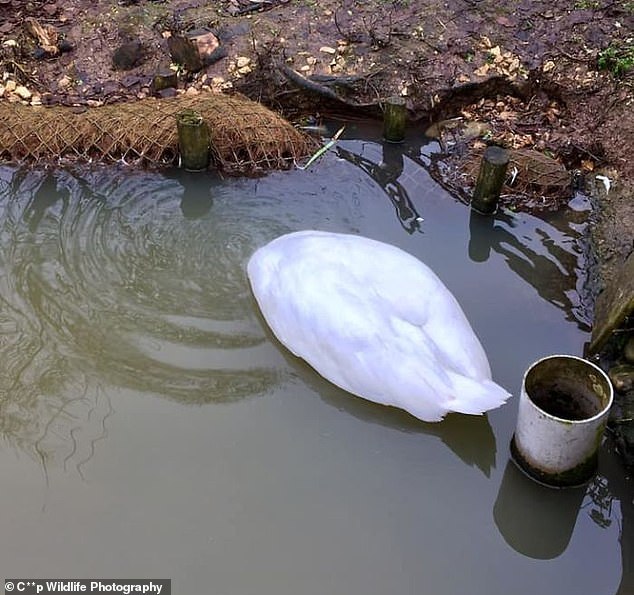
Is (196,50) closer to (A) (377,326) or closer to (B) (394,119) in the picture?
(B) (394,119)

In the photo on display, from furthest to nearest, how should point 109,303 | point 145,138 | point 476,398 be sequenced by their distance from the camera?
point 145,138
point 109,303
point 476,398

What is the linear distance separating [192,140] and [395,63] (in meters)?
2.23

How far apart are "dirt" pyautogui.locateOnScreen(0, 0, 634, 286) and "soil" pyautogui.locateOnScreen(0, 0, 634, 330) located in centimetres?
1

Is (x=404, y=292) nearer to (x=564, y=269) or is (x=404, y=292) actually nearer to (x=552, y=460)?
(x=552, y=460)

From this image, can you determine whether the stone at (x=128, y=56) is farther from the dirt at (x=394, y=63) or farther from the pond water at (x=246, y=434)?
the pond water at (x=246, y=434)

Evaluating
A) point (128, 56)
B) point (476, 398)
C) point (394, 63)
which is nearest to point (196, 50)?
point (128, 56)

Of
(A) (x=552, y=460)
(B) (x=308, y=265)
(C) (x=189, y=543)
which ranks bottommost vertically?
(C) (x=189, y=543)

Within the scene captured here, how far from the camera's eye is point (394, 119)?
6.05 meters

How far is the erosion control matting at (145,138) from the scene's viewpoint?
5852mm

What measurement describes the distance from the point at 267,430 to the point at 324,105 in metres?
3.84

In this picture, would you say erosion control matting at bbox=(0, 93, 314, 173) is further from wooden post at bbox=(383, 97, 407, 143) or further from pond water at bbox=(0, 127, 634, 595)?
wooden post at bbox=(383, 97, 407, 143)

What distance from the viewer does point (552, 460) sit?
329cm

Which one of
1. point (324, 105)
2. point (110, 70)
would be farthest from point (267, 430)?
point (110, 70)

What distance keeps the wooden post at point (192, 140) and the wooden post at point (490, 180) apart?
2235 mm
